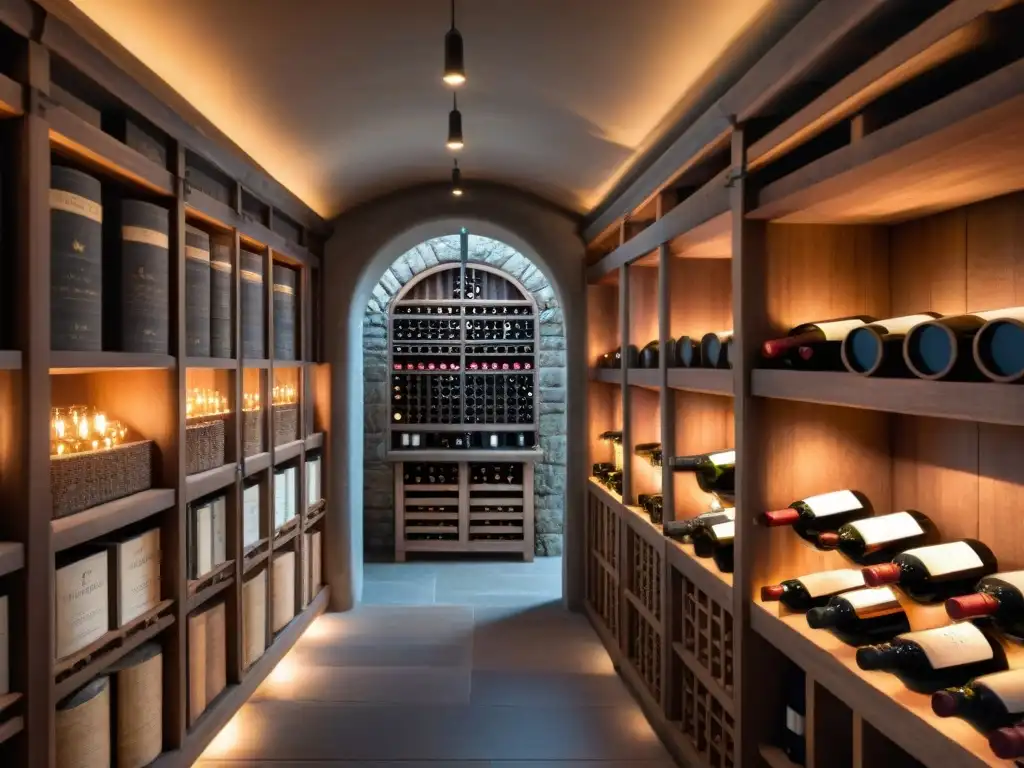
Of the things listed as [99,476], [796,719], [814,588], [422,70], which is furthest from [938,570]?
[422,70]

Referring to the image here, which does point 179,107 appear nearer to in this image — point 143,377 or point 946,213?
point 143,377

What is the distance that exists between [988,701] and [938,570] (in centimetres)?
38

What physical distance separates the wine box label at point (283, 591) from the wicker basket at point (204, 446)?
0.88m

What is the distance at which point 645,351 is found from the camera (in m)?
3.29

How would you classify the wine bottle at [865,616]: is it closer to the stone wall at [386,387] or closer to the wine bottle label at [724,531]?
the wine bottle label at [724,531]

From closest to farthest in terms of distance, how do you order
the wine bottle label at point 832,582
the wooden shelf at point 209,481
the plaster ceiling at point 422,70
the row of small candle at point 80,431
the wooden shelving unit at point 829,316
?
the wooden shelving unit at point 829,316 → the wine bottle label at point 832,582 → the row of small candle at point 80,431 → the plaster ceiling at point 422,70 → the wooden shelf at point 209,481

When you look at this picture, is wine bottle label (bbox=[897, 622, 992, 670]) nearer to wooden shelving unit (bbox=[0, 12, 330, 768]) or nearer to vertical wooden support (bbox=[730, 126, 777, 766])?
vertical wooden support (bbox=[730, 126, 777, 766])

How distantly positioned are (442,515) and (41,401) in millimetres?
4477

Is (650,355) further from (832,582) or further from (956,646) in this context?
(956,646)

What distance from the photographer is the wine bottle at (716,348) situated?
7.50 feet

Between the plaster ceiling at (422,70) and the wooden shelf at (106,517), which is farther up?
the plaster ceiling at (422,70)

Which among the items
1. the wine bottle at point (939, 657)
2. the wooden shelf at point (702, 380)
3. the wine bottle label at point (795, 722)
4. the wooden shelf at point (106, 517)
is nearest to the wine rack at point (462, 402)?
the wooden shelf at point (702, 380)

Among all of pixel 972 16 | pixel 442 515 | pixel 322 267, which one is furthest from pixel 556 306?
pixel 972 16

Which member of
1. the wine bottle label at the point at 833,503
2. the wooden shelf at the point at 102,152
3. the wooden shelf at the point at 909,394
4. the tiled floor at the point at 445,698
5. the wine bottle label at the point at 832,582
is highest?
the wooden shelf at the point at 102,152
